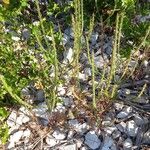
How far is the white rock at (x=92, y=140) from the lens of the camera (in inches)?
93.5

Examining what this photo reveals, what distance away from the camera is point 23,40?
2.88 metres

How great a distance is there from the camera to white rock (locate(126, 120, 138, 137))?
2.42m

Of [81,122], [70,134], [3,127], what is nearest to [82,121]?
[81,122]

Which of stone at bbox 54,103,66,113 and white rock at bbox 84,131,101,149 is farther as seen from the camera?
stone at bbox 54,103,66,113

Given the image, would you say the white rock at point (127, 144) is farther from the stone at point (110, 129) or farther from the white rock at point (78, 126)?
the white rock at point (78, 126)

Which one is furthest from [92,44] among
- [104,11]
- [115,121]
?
[115,121]

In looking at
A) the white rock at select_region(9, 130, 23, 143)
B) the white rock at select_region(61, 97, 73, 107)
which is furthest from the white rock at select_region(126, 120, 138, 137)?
the white rock at select_region(9, 130, 23, 143)

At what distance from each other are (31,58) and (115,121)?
2.37ft

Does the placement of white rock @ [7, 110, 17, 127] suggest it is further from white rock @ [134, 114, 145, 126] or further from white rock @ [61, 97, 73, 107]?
white rock @ [134, 114, 145, 126]

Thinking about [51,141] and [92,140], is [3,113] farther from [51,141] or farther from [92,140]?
[92,140]

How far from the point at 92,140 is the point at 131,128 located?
A: 0.25 m

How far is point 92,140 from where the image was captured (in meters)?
2.39

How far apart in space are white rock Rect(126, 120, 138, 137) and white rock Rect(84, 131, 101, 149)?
0.20 m

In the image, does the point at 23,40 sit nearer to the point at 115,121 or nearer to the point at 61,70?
the point at 61,70
